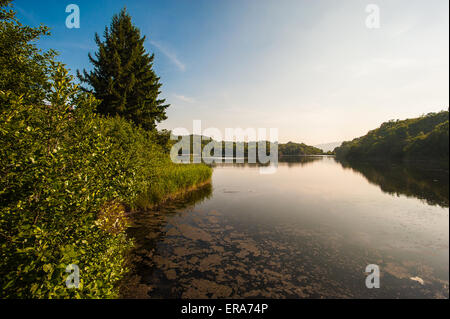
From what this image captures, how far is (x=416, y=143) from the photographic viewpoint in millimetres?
67625

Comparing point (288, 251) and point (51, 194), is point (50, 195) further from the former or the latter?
point (288, 251)

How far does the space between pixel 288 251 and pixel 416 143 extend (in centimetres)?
9092

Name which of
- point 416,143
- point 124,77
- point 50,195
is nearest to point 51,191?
point 50,195

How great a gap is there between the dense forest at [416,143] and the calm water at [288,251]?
6590cm

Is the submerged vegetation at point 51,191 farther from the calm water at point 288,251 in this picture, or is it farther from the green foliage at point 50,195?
the calm water at point 288,251

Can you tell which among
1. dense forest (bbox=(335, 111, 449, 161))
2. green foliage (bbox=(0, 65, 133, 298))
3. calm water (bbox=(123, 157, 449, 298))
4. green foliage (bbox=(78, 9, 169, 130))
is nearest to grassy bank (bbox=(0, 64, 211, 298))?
green foliage (bbox=(0, 65, 133, 298))

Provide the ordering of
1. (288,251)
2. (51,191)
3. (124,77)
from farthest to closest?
(124,77) → (288,251) → (51,191)

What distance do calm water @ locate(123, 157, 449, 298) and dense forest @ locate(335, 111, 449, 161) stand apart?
6590 centimetres

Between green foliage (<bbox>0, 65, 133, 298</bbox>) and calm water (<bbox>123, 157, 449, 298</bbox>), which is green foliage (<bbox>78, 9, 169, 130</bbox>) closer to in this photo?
calm water (<bbox>123, 157, 449, 298</bbox>)

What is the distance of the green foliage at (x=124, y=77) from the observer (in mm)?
19922

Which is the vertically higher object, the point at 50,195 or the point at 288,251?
the point at 50,195

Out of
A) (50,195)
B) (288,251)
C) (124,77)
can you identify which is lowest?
(288,251)

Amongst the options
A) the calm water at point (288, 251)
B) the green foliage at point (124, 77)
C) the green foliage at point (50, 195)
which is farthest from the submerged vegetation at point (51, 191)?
the green foliage at point (124, 77)
